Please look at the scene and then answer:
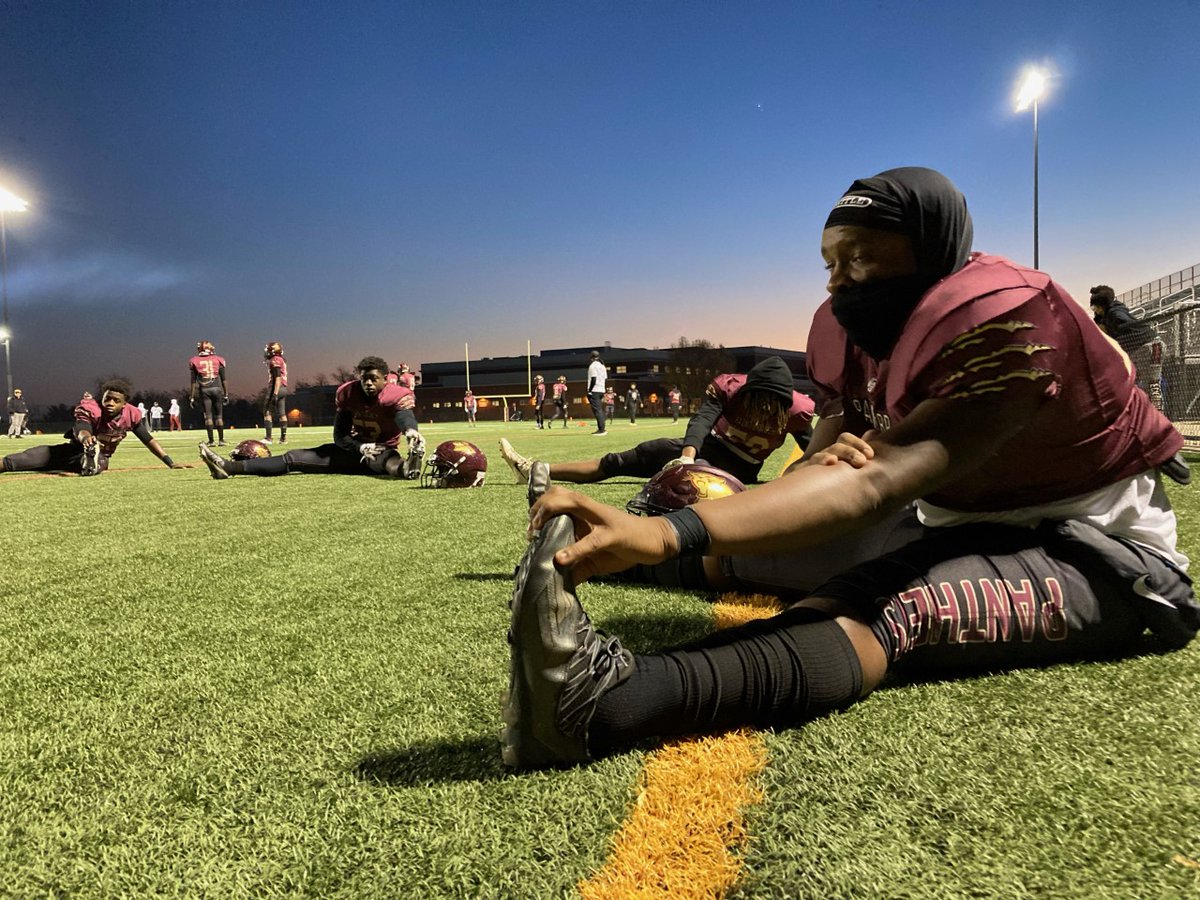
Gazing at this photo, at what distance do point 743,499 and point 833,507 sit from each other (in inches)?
7.3

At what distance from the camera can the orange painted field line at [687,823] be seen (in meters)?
1.08

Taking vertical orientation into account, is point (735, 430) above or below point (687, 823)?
above

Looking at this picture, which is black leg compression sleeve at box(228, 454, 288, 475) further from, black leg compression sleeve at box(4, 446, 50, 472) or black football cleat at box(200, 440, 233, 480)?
black leg compression sleeve at box(4, 446, 50, 472)

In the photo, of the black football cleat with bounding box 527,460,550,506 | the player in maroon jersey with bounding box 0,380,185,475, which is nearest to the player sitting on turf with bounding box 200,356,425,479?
the player in maroon jersey with bounding box 0,380,185,475

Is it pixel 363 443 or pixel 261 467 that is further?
pixel 363 443

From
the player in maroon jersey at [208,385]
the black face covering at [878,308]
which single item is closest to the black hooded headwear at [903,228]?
the black face covering at [878,308]

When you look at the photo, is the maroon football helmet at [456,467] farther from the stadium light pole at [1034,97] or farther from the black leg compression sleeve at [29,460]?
the stadium light pole at [1034,97]

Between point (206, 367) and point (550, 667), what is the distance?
1808 cm

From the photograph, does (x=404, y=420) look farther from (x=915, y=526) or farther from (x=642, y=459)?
(x=915, y=526)

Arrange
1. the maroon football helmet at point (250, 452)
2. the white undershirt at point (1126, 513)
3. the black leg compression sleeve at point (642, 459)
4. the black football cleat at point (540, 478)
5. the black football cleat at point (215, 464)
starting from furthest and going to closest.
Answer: the maroon football helmet at point (250, 452), the black football cleat at point (215, 464), the black leg compression sleeve at point (642, 459), the white undershirt at point (1126, 513), the black football cleat at point (540, 478)

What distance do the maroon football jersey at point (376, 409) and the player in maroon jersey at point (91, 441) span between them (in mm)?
3615

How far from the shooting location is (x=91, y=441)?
32.1 ft

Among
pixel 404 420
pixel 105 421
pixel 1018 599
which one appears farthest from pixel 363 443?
pixel 1018 599

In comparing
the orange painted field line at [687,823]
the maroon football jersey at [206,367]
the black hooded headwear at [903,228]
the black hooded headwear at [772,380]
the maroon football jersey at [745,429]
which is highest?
the maroon football jersey at [206,367]
